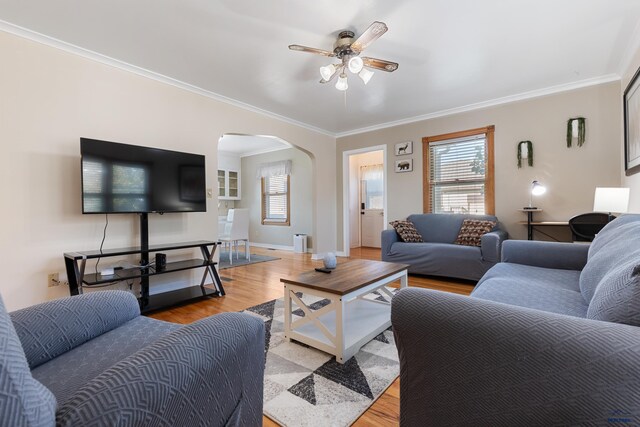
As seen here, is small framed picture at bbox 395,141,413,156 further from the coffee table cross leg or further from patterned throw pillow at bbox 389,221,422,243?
the coffee table cross leg

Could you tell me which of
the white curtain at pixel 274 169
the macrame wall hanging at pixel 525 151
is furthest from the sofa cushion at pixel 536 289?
the white curtain at pixel 274 169

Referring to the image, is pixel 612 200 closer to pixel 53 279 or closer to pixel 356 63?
pixel 356 63

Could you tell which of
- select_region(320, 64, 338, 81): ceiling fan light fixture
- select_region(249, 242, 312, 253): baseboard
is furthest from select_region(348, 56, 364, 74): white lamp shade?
select_region(249, 242, 312, 253): baseboard

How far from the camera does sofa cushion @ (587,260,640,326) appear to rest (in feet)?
2.20

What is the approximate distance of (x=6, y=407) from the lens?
42 centimetres

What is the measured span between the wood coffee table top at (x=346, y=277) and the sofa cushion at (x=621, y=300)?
1172mm

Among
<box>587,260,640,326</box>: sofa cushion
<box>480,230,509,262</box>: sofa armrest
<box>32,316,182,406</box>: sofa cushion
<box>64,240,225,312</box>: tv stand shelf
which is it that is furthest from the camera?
<box>480,230,509,262</box>: sofa armrest

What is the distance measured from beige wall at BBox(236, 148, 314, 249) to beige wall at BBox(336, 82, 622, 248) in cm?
316

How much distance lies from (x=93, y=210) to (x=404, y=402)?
2.93 metres

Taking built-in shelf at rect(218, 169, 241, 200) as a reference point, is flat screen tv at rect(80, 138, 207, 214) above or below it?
below

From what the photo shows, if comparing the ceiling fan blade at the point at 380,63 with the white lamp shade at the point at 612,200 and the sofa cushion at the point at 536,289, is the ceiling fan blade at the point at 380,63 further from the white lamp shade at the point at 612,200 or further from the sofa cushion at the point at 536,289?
the white lamp shade at the point at 612,200

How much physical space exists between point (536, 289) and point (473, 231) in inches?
92.4

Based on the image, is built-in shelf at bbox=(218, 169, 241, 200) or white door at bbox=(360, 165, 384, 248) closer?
white door at bbox=(360, 165, 384, 248)

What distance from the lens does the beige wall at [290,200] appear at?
259 inches
